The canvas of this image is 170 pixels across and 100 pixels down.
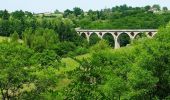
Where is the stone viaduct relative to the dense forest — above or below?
below

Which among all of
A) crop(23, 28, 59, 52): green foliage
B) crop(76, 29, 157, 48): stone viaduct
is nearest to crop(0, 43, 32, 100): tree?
crop(23, 28, 59, 52): green foliage

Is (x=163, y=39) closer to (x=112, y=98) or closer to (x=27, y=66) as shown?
(x=112, y=98)

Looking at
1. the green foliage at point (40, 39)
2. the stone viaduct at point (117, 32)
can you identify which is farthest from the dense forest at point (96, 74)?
the stone viaduct at point (117, 32)

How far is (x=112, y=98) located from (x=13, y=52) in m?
9.37

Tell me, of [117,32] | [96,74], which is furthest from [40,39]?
[96,74]

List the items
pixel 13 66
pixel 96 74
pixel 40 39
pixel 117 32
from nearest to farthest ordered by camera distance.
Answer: pixel 13 66 < pixel 96 74 < pixel 40 39 < pixel 117 32

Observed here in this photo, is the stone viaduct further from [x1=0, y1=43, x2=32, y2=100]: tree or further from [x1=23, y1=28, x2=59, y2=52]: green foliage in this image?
[x1=0, y1=43, x2=32, y2=100]: tree

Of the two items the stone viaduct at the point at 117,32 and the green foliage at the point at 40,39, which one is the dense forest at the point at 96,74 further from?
the stone viaduct at the point at 117,32

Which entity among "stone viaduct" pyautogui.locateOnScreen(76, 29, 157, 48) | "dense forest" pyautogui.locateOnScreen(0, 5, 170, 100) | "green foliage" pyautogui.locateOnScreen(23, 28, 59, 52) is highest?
"dense forest" pyautogui.locateOnScreen(0, 5, 170, 100)

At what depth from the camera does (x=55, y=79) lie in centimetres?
3528

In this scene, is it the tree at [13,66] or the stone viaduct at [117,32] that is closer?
the tree at [13,66]

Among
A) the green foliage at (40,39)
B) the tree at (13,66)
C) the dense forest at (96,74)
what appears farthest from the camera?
the green foliage at (40,39)

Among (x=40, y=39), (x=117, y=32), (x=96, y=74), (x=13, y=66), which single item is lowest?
(x=117, y=32)

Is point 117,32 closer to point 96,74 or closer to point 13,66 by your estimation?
point 96,74
